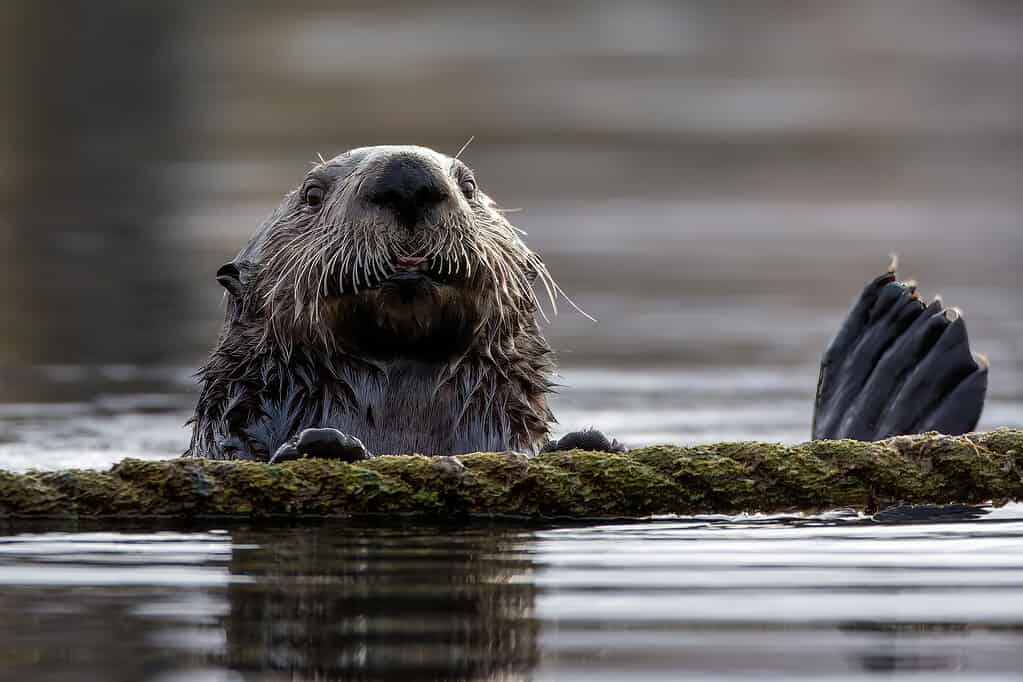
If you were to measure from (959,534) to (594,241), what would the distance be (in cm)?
1222

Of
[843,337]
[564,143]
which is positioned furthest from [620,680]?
[564,143]

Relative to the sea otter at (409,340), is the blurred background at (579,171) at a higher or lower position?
higher

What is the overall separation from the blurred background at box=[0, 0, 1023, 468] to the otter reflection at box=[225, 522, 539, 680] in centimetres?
387

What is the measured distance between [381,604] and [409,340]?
193 cm

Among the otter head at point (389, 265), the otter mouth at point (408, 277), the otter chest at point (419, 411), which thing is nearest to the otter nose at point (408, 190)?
the otter head at point (389, 265)

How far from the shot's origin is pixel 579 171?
2241cm

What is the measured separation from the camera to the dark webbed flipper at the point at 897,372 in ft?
22.2

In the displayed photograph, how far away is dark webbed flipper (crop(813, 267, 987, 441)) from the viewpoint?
6.78 meters

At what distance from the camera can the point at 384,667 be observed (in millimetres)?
3660

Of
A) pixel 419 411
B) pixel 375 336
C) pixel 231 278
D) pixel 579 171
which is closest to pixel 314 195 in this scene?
pixel 231 278

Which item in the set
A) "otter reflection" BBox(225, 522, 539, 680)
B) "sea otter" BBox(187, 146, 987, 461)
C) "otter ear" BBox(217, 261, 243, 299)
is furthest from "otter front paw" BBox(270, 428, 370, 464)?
"otter ear" BBox(217, 261, 243, 299)

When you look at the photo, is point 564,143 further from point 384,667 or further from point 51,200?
point 384,667

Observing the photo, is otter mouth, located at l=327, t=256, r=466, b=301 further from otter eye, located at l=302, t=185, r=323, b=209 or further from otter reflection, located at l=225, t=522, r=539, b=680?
otter reflection, located at l=225, t=522, r=539, b=680

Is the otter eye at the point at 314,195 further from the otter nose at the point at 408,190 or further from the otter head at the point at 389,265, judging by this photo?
the otter nose at the point at 408,190
